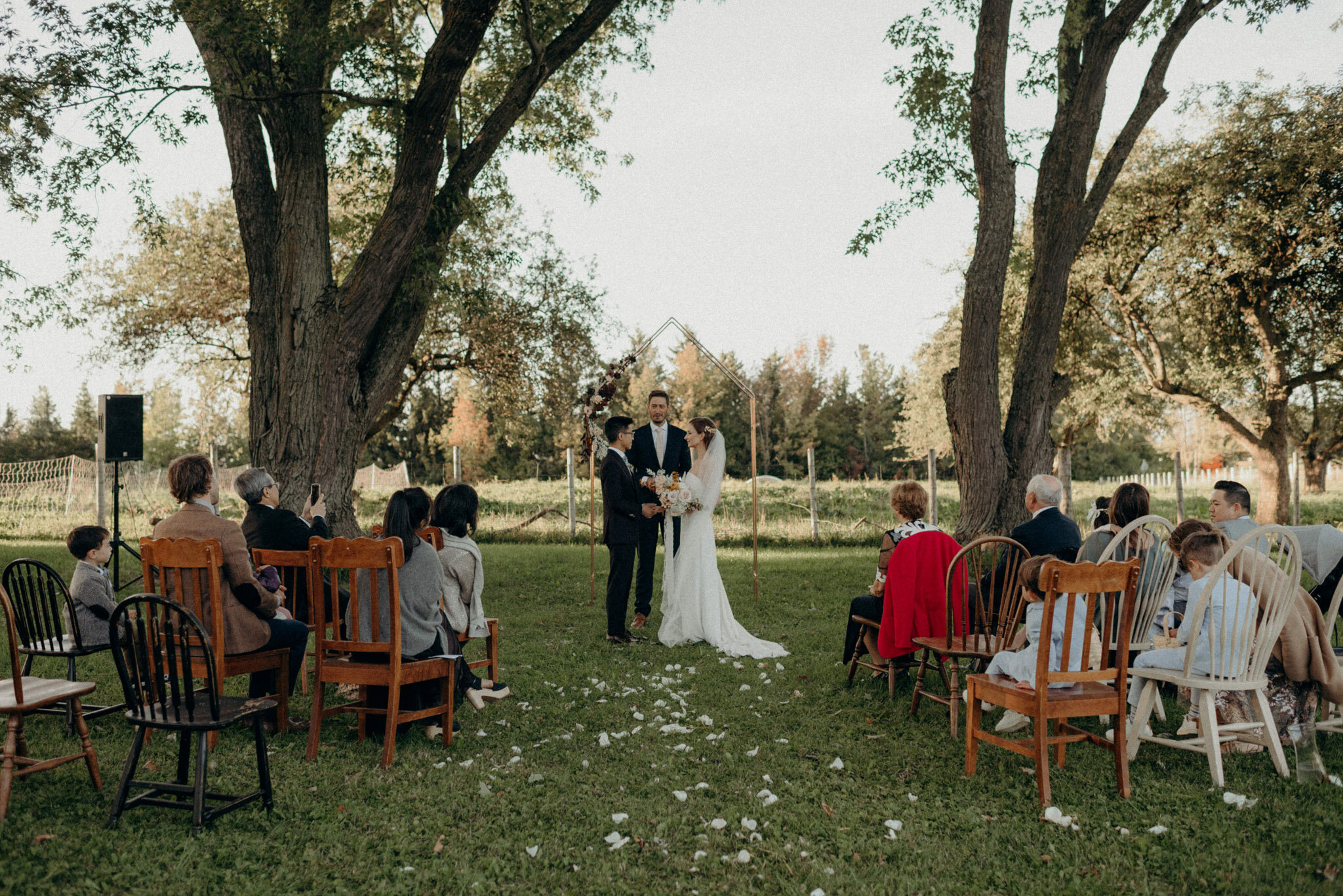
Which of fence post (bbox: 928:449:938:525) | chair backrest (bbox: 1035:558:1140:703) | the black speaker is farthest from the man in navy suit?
fence post (bbox: 928:449:938:525)

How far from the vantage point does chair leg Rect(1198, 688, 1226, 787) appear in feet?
13.5

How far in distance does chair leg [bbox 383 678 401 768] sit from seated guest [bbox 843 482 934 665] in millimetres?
3004

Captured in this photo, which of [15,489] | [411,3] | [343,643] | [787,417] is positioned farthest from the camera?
[787,417]

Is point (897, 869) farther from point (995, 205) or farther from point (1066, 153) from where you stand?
point (1066, 153)

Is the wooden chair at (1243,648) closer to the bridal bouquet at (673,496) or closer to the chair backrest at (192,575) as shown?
the bridal bouquet at (673,496)

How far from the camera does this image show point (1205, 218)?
1712 cm

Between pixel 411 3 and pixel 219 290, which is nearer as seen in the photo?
pixel 411 3

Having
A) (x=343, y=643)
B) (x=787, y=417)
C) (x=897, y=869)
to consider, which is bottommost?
(x=897, y=869)

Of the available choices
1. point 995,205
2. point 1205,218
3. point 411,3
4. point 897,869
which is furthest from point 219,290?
point 1205,218

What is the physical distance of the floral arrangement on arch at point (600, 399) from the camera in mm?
8562

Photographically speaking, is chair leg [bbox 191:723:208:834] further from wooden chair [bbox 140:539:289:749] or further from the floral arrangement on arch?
the floral arrangement on arch

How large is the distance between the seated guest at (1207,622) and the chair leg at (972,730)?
0.82m

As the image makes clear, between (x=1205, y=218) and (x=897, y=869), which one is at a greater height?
(x=1205, y=218)

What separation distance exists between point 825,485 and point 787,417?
2680 centimetres
